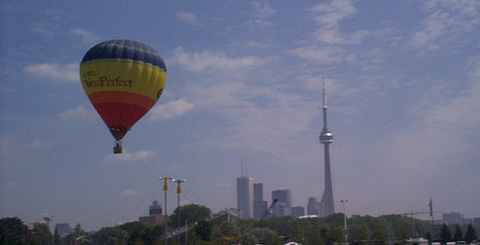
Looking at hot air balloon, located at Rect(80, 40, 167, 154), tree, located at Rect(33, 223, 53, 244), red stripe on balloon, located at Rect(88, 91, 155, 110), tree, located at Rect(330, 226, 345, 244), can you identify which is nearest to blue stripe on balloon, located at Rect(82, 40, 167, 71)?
hot air balloon, located at Rect(80, 40, 167, 154)

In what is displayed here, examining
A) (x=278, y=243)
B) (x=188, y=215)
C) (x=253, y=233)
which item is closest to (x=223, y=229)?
(x=253, y=233)

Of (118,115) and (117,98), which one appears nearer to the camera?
(117,98)

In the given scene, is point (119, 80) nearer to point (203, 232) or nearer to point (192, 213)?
point (203, 232)

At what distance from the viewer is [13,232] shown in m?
114

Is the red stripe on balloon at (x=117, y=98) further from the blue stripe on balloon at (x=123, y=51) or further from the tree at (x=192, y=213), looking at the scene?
the tree at (x=192, y=213)

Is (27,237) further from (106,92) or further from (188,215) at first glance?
(106,92)

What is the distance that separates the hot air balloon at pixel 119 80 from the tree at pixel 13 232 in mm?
70675

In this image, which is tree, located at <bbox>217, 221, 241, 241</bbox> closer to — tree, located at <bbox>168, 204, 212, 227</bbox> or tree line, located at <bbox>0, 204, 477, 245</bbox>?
tree line, located at <bbox>0, 204, 477, 245</bbox>

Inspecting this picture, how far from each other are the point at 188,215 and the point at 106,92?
14607 cm

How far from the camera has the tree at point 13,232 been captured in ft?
357

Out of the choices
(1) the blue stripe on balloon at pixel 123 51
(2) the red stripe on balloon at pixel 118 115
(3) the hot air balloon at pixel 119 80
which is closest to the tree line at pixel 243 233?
(2) the red stripe on balloon at pixel 118 115

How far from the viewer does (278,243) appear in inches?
3536

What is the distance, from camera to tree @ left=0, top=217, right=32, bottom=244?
108700 mm

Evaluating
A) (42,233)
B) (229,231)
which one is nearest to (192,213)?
(42,233)
